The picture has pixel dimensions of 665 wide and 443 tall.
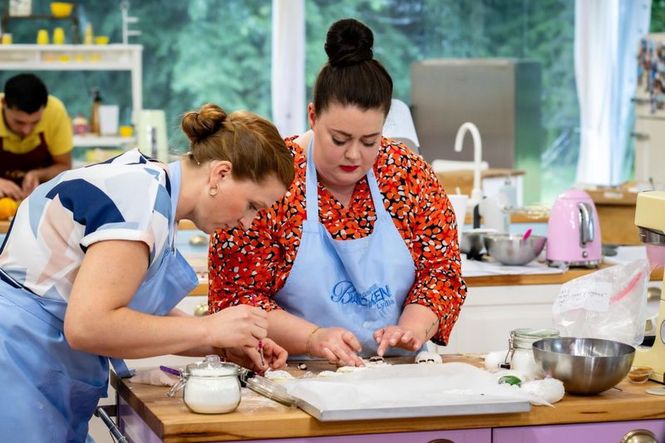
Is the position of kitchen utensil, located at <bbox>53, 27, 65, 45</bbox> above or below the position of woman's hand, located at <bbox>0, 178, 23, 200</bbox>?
above

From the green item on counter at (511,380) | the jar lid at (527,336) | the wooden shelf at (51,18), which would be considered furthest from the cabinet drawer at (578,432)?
the wooden shelf at (51,18)

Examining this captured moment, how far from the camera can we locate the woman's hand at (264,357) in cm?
242

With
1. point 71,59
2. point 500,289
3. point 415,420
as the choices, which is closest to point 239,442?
point 415,420

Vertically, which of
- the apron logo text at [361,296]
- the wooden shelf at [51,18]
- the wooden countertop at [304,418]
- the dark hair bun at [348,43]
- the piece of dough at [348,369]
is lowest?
the wooden countertop at [304,418]

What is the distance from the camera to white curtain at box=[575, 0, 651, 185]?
8938 millimetres

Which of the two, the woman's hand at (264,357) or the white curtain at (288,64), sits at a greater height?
the white curtain at (288,64)

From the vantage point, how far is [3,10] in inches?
317

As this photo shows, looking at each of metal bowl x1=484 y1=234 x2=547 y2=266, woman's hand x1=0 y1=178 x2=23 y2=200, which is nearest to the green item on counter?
metal bowl x1=484 y1=234 x2=547 y2=266

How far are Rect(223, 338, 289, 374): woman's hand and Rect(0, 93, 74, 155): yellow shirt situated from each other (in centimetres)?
377

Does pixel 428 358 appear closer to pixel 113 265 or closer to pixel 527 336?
pixel 527 336

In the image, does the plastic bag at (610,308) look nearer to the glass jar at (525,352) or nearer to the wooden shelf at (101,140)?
the glass jar at (525,352)

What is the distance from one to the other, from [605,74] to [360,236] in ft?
22.0

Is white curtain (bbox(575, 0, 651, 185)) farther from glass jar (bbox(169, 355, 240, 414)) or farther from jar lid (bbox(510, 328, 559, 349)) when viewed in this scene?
glass jar (bbox(169, 355, 240, 414))

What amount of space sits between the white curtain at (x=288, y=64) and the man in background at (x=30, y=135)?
245 cm
